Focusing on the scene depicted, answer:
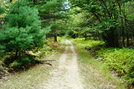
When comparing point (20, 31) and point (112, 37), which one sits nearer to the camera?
point (20, 31)

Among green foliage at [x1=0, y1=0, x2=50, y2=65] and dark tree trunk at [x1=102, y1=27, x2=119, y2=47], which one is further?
dark tree trunk at [x1=102, y1=27, x2=119, y2=47]

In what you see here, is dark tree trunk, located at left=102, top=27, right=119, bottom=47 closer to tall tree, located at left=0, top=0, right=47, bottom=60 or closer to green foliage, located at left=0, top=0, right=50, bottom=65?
green foliage, located at left=0, top=0, right=50, bottom=65

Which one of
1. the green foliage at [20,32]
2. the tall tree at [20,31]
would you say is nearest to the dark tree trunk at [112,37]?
the green foliage at [20,32]

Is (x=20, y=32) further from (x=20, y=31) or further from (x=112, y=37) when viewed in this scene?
(x=112, y=37)

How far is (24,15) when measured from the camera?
8.87m

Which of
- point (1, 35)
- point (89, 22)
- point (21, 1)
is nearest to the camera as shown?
point (1, 35)

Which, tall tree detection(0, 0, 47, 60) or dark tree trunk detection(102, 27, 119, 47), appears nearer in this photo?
tall tree detection(0, 0, 47, 60)

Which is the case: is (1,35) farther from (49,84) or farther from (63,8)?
(63,8)

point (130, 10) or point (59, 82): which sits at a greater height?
point (130, 10)

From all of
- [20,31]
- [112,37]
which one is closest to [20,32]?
[20,31]

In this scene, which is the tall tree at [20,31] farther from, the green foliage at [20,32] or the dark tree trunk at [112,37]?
the dark tree trunk at [112,37]

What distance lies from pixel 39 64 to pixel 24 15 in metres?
4.40

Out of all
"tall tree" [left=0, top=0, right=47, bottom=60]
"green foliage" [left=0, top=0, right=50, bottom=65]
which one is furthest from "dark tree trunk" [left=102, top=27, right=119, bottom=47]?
"tall tree" [left=0, top=0, right=47, bottom=60]

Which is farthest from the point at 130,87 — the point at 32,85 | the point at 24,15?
the point at 24,15
